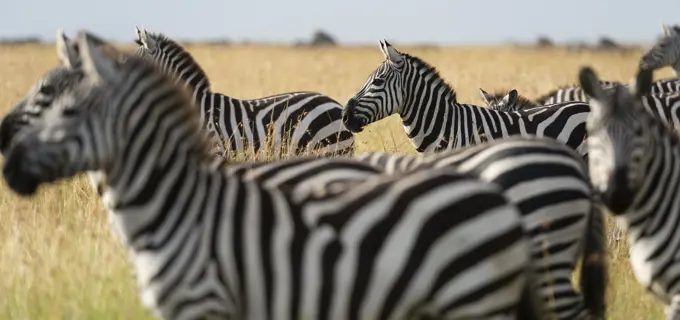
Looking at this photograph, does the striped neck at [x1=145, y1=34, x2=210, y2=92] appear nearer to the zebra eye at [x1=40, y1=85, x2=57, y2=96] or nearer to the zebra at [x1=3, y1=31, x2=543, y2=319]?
the zebra eye at [x1=40, y1=85, x2=57, y2=96]

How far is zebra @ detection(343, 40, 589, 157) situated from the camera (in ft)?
30.2

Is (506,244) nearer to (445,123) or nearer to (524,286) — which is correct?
(524,286)

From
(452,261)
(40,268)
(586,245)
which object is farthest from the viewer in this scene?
(40,268)

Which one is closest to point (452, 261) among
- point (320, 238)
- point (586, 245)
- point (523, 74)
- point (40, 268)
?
point (320, 238)

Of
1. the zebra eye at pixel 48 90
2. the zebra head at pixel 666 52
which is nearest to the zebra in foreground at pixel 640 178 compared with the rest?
the zebra eye at pixel 48 90

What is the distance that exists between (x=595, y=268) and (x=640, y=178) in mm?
758

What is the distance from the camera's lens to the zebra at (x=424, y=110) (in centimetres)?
920

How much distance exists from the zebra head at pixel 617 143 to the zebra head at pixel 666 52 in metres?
13.1

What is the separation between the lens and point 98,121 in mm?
3451

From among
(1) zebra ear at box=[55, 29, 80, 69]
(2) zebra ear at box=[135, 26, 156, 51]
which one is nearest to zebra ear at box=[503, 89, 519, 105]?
(2) zebra ear at box=[135, 26, 156, 51]

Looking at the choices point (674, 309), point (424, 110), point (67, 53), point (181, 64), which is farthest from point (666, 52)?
point (67, 53)

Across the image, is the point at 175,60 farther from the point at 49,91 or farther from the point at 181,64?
the point at 49,91

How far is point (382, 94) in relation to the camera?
9602mm

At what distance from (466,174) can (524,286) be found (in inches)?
19.0
